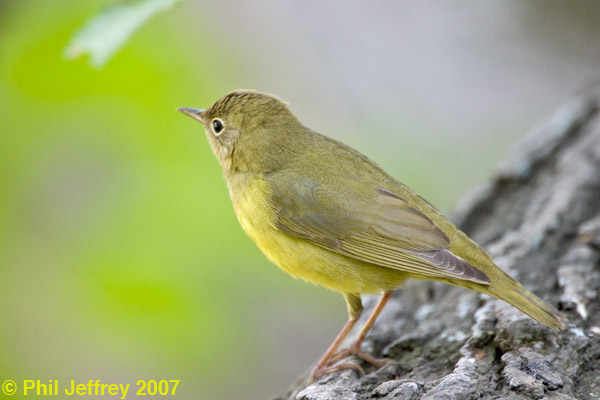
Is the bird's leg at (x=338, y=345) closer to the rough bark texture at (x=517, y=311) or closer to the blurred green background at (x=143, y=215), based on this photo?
the rough bark texture at (x=517, y=311)

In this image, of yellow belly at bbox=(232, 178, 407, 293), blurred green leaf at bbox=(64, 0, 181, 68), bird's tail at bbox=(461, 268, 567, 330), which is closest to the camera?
blurred green leaf at bbox=(64, 0, 181, 68)

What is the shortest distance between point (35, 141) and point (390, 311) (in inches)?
101

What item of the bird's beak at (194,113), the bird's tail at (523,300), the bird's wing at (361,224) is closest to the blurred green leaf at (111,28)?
the bird's beak at (194,113)

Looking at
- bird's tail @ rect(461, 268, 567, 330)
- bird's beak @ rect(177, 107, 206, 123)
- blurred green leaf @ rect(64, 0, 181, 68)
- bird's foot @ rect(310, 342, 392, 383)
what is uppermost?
bird's beak @ rect(177, 107, 206, 123)

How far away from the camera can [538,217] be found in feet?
14.9

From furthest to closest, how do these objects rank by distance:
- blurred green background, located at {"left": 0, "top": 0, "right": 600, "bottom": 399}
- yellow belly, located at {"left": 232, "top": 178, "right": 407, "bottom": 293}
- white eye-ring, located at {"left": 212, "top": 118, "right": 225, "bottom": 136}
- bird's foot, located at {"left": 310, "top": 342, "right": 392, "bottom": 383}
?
blurred green background, located at {"left": 0, "top": 0, "right": 600, "bottom": 399} → white eye-ring, located at {"left": 212, "top": 118, "right": 225, "bottom": 136} → yellow belly, located at {"left": 232, "top": 178, "right": 407, "bottom": 293} → bird's foot, located at {"left": 310, "top": 342, "right": 392, "bottom": 383}

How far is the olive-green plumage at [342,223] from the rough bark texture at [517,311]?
26 centimetres

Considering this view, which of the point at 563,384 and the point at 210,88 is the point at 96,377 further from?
the point at 563,384

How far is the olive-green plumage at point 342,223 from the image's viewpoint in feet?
12.2

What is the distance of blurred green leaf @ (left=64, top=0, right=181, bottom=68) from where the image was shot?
9.60ft

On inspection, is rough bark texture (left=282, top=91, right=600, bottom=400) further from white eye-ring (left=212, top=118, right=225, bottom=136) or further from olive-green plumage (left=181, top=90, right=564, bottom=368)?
white eye-ring (left=212, top=118, right=225, bottom=136)

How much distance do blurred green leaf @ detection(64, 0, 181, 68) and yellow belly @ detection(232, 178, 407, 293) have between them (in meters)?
1.29

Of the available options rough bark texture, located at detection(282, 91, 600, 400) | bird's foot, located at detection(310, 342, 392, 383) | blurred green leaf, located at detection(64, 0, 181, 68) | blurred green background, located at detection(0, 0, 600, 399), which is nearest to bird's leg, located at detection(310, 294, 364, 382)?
bird's foot, located at detection(310, 342, 392, 383)

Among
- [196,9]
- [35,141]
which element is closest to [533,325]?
[35,141]
